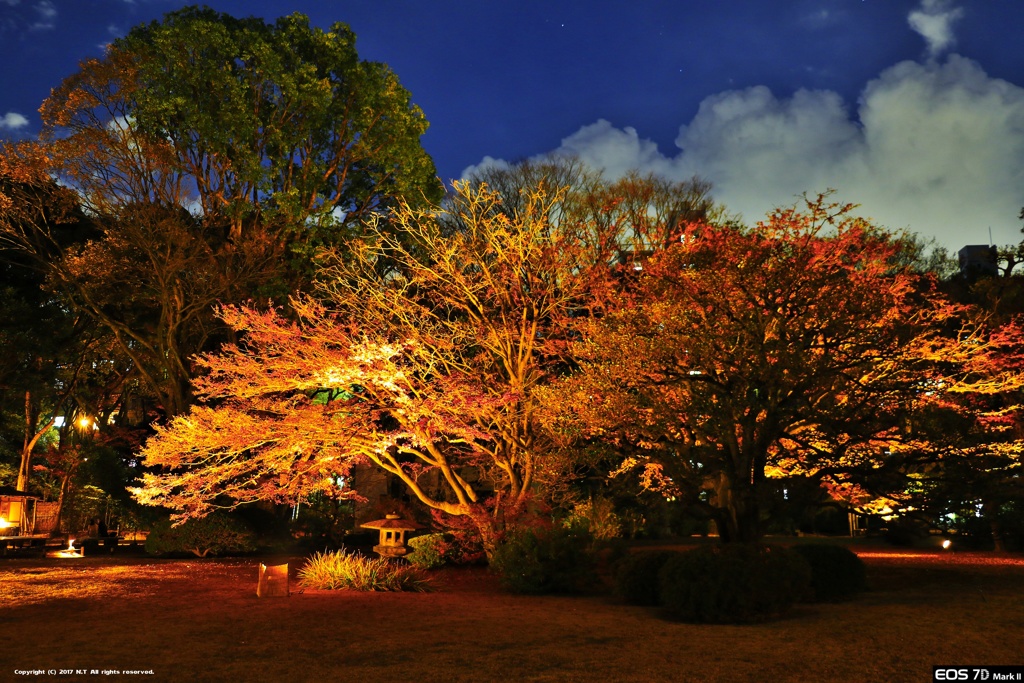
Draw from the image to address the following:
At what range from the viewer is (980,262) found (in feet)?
91.6

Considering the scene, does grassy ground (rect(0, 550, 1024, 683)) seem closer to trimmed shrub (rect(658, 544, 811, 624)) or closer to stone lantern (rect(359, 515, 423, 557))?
trimmed shrub (rect(658, 544, 811, 624))

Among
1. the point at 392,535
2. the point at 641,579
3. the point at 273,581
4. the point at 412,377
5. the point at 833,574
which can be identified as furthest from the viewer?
the point at 392,535

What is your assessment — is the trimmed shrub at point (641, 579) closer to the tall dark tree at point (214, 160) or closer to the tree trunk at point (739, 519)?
the tree trunk at point (739, 519)

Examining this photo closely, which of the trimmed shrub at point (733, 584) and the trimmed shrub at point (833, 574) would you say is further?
the trimmed shrub at point (833, 574)

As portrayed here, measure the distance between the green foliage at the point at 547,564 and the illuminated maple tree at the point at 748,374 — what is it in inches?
72.0

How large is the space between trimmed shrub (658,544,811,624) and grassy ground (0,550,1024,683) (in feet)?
1.16

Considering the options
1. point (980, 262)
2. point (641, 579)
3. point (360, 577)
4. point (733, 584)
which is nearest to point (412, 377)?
point (360, 577)

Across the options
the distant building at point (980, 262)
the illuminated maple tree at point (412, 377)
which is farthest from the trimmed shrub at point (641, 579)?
the distant building at point (980, 262)

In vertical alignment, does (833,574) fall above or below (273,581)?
above

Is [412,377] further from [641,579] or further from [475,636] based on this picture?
[475,636]

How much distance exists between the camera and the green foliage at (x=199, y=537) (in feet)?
67.9

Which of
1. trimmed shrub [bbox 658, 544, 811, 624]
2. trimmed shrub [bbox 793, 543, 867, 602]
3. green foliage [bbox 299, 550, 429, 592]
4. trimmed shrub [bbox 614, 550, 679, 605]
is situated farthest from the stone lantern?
trimmed shrub [bbox 793, 543, 867, 602]

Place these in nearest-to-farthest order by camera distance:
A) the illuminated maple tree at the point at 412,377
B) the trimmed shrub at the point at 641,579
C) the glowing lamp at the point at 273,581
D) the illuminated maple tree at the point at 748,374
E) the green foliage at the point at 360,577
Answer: the illuminated maple tree at the point at 748,374 → the trimmed shrub at the point at 641,579 → the glowing lamp at the point at 273,581 → the green foliage at the point at 360,577 → the illuminated maple tree at the point at 412,377

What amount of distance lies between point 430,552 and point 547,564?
13.9 feet
